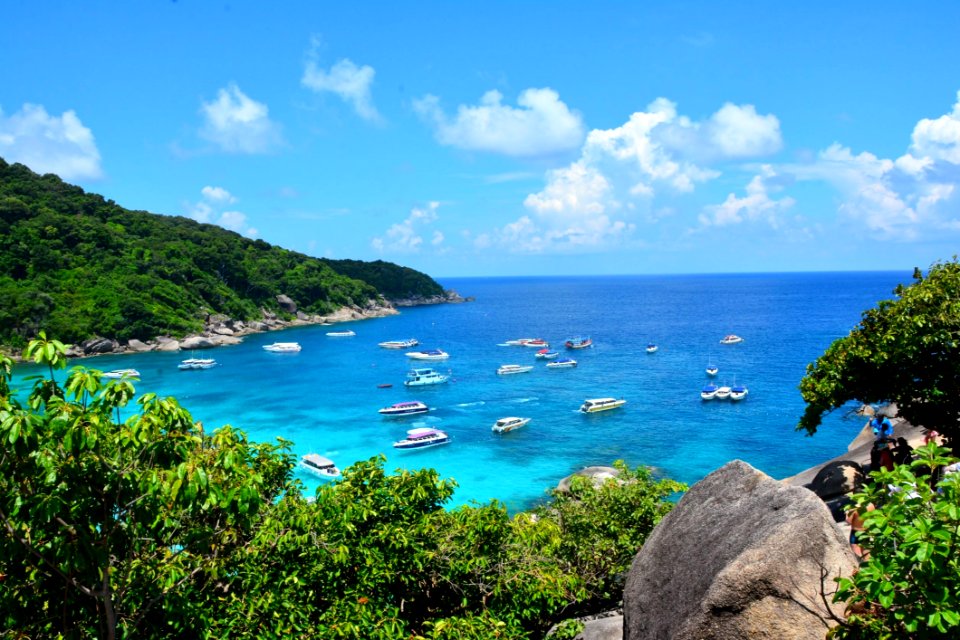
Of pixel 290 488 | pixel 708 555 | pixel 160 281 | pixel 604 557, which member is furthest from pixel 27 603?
pixel 160 281

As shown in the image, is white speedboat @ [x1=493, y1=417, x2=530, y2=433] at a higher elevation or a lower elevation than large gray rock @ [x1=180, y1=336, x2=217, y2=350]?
lower

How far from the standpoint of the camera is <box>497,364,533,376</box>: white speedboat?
72.9 meters

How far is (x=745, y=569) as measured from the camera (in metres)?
6.00

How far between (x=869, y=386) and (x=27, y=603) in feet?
58.7

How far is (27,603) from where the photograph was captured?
20.2ft

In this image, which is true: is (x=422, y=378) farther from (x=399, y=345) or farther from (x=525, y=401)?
(x=399, y=345)

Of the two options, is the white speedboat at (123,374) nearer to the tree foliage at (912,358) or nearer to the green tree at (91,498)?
the green tree at (91,498)

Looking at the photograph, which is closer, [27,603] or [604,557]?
[27,603]

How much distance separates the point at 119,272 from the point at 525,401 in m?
72.5

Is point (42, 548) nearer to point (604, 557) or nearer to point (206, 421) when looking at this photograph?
point (604, 557)

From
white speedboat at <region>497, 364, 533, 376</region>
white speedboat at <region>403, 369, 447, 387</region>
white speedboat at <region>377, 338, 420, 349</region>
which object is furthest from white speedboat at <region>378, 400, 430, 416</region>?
white speedboat at <region>377, 338, 420, 349</region>

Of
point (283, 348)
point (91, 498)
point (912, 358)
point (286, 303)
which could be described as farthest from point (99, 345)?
point (912, 358)

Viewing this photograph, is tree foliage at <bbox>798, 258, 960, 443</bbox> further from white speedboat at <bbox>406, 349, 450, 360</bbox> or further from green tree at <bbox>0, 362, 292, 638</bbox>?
white speedboat at <bbox>406, 349, 450, 360</bbox>

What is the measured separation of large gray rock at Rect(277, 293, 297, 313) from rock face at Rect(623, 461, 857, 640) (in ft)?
396
